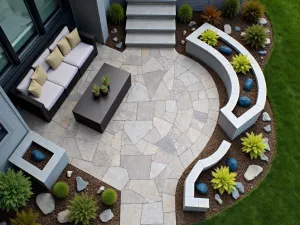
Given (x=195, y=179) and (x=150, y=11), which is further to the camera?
(x=150, y=11)

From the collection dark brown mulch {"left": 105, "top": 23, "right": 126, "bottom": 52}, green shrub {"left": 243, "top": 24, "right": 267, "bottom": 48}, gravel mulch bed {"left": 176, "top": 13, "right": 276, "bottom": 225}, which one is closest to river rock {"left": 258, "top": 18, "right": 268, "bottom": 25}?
green shrub {"left": 243, "top": 24, "right": 267, "bottom": 48}

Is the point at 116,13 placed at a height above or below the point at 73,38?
below

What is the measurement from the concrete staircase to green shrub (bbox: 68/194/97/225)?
6.02 m

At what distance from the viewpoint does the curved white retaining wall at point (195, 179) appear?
9102mm

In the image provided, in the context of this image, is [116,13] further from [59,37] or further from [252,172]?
[252,172]

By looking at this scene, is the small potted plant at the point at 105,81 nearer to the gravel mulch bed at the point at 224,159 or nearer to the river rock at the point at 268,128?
the gravel mulch bed at the point at 224,159

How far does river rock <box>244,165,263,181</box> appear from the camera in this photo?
390 inches

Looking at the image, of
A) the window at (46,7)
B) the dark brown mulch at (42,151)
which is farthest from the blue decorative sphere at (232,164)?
the window at (46,7)

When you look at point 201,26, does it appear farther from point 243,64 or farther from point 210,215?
point 210,215

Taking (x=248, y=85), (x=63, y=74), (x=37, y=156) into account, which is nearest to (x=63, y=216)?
(x=37, y=156)

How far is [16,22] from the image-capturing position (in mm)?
10125

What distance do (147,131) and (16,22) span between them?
520 centimetres

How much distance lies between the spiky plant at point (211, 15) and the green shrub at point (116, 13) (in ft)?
9.87

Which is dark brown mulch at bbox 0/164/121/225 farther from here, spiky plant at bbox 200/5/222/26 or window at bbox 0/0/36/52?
spiky plant at bbox 200/5/222/26
